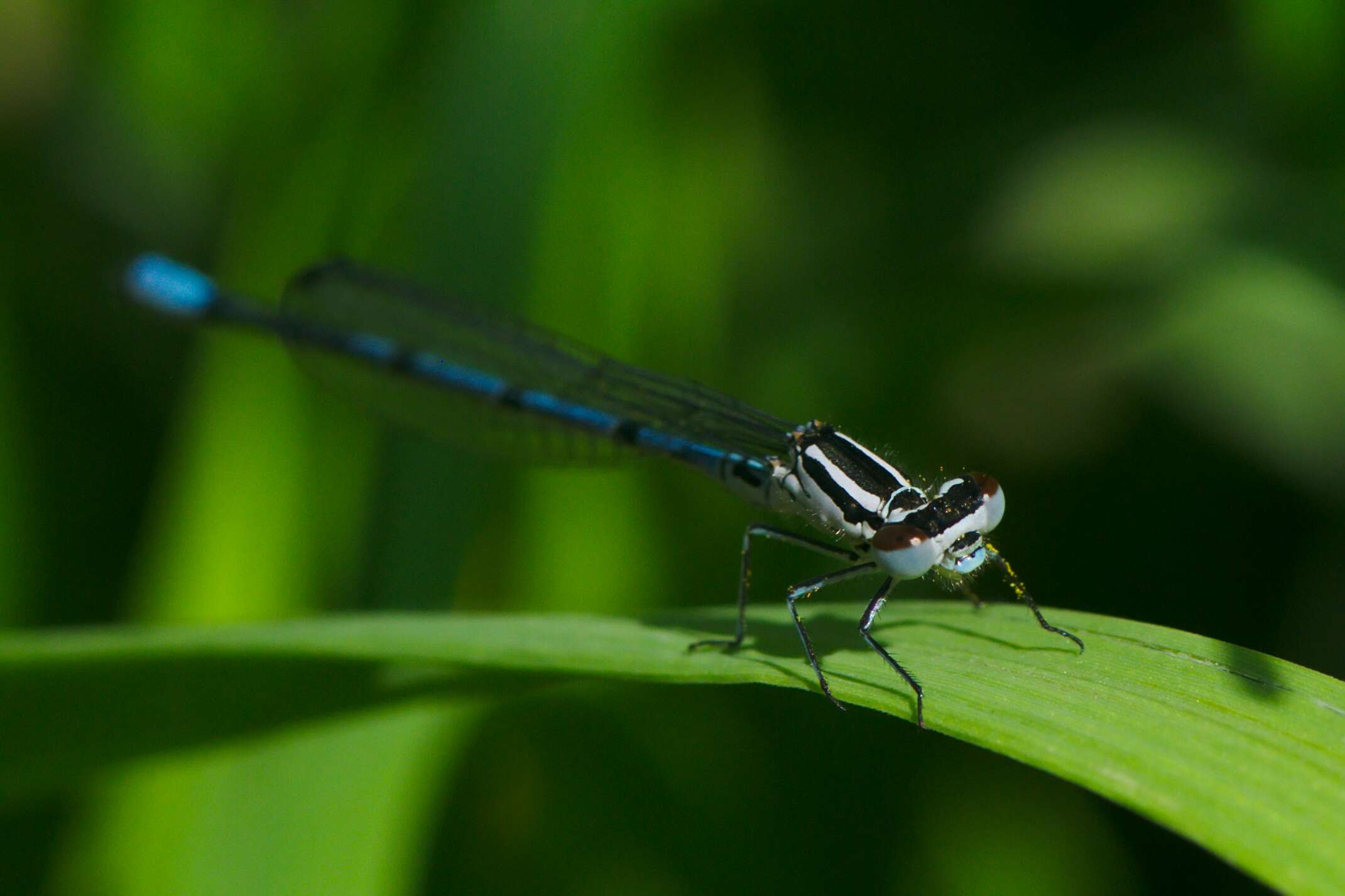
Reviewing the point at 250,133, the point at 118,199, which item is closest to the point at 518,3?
the point at 250,133

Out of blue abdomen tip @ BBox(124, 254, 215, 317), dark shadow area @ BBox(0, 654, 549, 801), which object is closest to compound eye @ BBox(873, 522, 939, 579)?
dark shadow area @ BBox(0, 654, 549, 801)

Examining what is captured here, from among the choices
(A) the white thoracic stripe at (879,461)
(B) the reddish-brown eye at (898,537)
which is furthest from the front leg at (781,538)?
(B) the reddish-brown eye at (898,537)

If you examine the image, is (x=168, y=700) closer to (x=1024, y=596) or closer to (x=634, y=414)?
(x=634, y=414)

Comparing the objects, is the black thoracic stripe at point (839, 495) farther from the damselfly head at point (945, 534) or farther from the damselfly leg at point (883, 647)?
the damselfly leg at point (883, 647)

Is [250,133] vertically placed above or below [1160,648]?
above

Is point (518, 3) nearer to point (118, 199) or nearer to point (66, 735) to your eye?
point (66, 735)

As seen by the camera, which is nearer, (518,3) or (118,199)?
(518,3)

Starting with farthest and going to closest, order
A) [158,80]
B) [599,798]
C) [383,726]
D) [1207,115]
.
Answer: [158,80] → [1207,115] → [599,798] → [383,726]

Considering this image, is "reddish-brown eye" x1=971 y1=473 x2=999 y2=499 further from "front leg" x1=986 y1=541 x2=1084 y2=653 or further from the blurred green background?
the blurred green background

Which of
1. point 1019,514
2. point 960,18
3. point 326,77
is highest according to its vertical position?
point 960,18

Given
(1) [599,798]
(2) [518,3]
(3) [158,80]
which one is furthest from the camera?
(3) [158,80]
